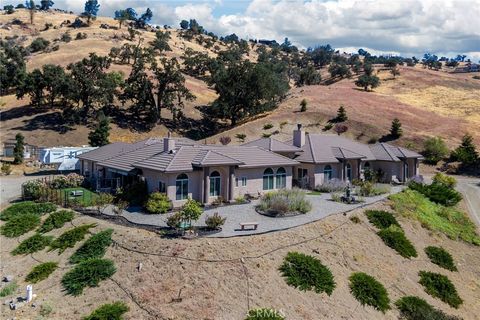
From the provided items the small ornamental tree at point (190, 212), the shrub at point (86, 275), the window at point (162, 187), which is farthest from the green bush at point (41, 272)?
the window at point (162, 187)

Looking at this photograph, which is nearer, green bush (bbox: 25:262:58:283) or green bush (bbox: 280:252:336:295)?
green bush (bbox: 280:252:336:295)

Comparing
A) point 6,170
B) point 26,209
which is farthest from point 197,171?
point 6,170

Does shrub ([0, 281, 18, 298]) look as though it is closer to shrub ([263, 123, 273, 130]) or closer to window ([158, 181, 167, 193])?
window ([158, 181, 167, 193])

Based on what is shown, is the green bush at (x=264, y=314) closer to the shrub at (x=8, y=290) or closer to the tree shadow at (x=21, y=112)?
the shrub at (x=8, y=290)

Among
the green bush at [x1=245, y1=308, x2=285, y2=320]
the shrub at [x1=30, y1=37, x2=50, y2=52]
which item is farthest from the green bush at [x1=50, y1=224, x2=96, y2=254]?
the shrub at [x1=30, y1=37, x2=50, y2=52]

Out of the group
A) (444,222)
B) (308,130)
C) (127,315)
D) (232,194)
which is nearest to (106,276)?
(127,315)

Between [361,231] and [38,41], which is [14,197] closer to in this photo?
[361,231]

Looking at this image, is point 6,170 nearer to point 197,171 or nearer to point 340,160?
point 197,171
